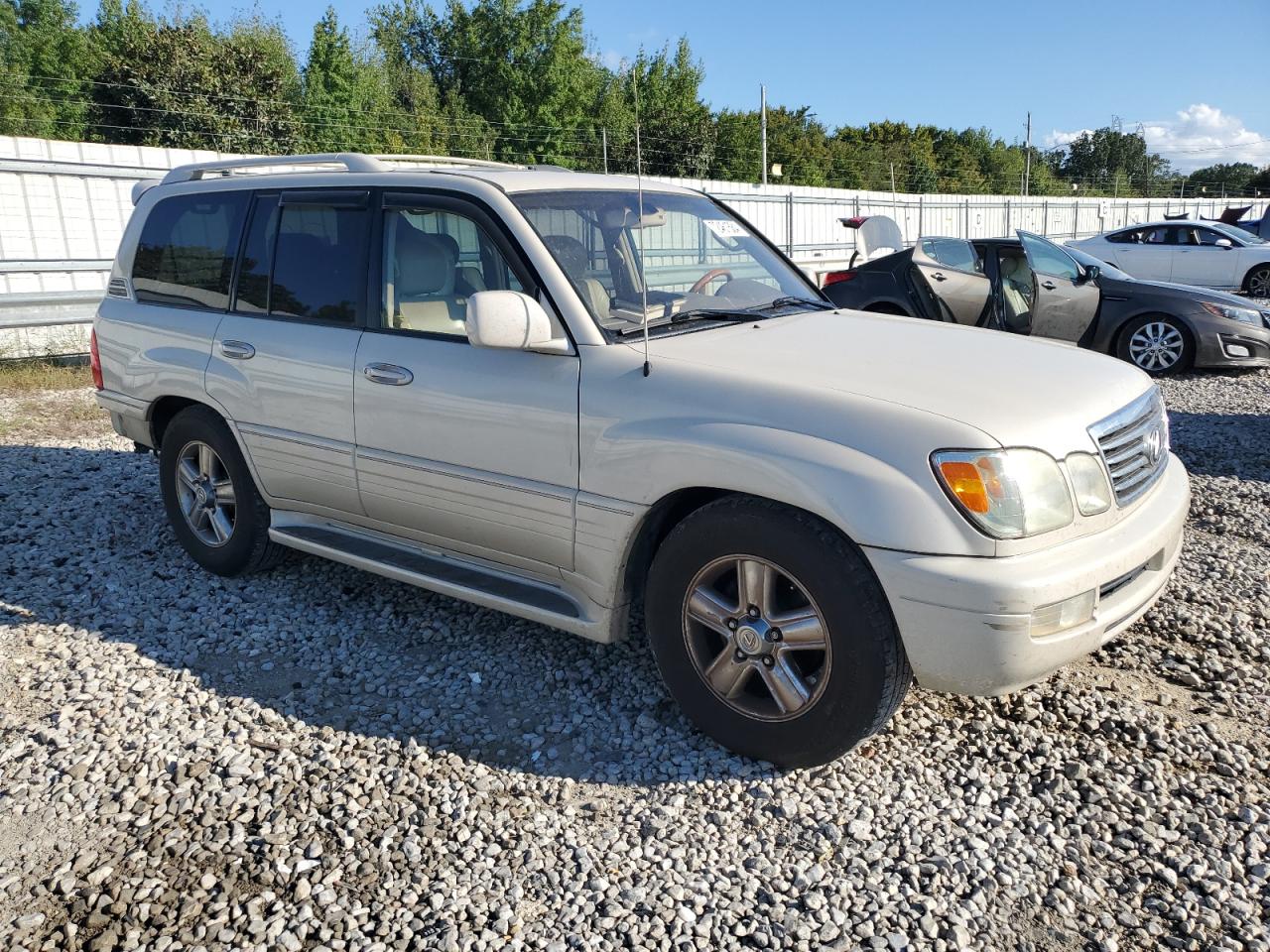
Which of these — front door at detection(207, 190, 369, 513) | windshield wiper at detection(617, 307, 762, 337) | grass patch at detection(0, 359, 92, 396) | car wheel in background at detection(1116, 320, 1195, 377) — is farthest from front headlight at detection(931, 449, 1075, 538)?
grass patch at detection(0, 359, 92, 396)

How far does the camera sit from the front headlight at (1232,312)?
10.1m

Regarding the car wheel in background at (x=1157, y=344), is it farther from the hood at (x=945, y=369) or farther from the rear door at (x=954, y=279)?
the hood at (x=945, y=369)

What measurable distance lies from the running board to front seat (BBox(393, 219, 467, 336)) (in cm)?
94

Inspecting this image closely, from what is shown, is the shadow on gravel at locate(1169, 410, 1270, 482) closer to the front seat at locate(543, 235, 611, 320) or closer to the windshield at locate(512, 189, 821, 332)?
the windshield at locate(512, 189, 821, 332)

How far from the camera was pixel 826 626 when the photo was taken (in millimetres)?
2959

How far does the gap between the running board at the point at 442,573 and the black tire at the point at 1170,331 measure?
8.63m

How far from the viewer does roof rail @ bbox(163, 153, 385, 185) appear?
4398 millimetres

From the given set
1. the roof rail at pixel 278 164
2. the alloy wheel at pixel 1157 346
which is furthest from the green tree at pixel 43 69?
the alloy wheel at pixel 1157 346

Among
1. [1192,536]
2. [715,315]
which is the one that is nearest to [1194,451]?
[1192,536]

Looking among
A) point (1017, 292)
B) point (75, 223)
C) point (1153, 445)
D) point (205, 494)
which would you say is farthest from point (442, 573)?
point (75, 223)

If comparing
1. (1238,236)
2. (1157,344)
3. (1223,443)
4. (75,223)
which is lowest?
(1223,443)

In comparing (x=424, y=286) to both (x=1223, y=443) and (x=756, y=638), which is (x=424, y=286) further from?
(x=1223, y=443)

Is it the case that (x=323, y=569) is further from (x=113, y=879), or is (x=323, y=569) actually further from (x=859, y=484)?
(x=859, y=484)

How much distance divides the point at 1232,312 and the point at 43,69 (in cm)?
3845
